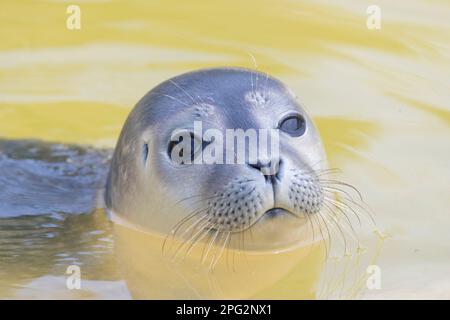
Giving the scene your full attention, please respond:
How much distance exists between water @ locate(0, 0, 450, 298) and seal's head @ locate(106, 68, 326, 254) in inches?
13.4

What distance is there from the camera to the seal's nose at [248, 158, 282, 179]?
5.24 m

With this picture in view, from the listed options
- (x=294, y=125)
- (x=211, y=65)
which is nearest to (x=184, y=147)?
(x=294, y=125)

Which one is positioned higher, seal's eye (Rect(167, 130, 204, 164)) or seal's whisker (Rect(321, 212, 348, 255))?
seal's eye (Rect(167, 130, 204, 164))

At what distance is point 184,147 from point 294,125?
1.84 ft

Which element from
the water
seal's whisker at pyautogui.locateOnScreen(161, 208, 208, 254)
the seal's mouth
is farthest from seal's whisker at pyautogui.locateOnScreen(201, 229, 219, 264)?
the water

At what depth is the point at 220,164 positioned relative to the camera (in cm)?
546

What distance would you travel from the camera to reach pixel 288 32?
9.02m

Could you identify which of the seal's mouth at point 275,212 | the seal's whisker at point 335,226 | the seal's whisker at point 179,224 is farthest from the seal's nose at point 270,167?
the seal's whisker at point 335,226

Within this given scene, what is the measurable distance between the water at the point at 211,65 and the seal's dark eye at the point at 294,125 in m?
0.67

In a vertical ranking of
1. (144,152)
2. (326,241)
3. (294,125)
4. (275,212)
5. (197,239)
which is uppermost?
(294,125)

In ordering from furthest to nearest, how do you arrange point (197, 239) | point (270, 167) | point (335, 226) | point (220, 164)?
1. point (335, 226)
2. point (197, 239)
3. point (220, 164)
4. point (270, 167)

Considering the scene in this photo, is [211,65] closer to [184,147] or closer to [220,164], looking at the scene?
[184,147]

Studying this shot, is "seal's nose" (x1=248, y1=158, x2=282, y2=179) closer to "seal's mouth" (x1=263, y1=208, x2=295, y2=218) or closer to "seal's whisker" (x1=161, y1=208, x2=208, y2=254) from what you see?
"seal's mouth" (x1=263, y1=208, x2=295, y2=218)

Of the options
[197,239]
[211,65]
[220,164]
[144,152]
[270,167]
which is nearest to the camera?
[270,167]
